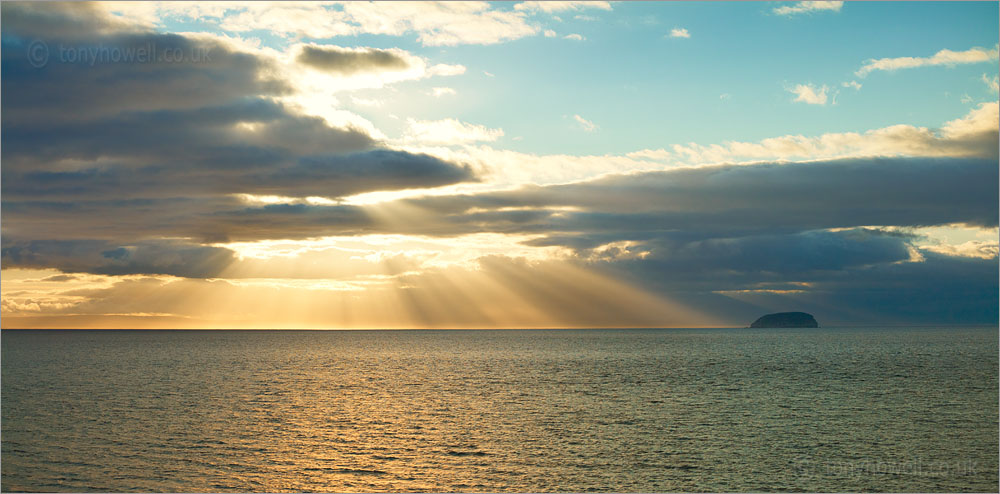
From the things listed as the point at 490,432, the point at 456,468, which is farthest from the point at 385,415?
the point at 456,468

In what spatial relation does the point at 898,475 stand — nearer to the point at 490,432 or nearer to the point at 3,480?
the point at 490,432

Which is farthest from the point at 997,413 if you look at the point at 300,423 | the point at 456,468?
the point at 300,423

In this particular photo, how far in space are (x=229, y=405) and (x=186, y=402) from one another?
7552 mm

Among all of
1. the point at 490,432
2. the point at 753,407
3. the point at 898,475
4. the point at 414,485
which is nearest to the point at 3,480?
the point at 414,485

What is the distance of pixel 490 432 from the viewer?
6550cm

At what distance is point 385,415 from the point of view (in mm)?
77938

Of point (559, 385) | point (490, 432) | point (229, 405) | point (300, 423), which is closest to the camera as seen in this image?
point (490, 432)

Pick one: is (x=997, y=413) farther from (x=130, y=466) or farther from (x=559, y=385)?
(x=130, y=466)

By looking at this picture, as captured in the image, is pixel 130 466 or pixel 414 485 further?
pixel 130 466

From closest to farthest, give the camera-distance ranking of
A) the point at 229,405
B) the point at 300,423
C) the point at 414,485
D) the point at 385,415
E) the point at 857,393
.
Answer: the point at 414,485, the point at 300,423, the point at 385,415, the point at 229,405, the point at 857,393

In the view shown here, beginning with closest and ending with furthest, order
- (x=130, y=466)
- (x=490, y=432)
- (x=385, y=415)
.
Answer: (x=130, y=466)
(x=490, y=432)
(x=385, y=415)

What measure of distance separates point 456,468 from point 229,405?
4591 centimetres

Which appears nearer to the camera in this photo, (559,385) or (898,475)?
(898,475)

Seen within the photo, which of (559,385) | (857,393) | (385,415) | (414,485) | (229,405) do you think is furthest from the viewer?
(559,385)
